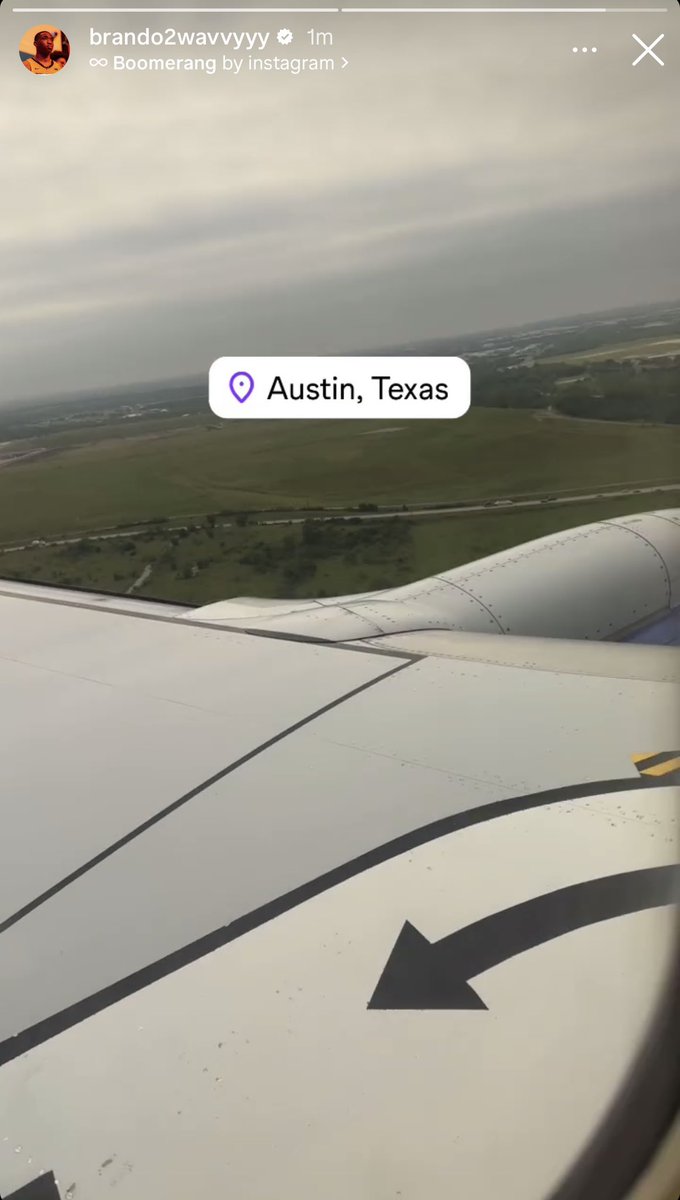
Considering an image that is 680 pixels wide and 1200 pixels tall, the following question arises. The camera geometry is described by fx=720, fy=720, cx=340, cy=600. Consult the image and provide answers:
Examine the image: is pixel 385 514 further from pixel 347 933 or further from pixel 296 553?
pixel 347 933

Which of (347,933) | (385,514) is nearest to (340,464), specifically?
(385,514)

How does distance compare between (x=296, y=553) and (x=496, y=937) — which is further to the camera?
(x=296, y=553)

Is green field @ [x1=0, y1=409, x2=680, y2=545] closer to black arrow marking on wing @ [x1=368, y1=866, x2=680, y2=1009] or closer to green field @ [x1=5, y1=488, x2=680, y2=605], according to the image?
green field @ [x1=5, y1=488, x2=680, y2=605]

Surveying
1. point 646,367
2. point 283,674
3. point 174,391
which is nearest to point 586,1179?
point 283,674

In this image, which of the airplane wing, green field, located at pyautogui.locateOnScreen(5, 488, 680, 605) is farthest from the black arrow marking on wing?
green field, located at pyautogui.locateOnScreen(5, 488, 680, 605)

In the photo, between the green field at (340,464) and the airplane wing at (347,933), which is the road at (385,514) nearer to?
the green field at (340,464)

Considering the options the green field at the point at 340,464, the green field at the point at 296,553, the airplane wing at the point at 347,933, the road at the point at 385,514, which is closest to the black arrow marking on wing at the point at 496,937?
the airplane wing at the point at 347,933
